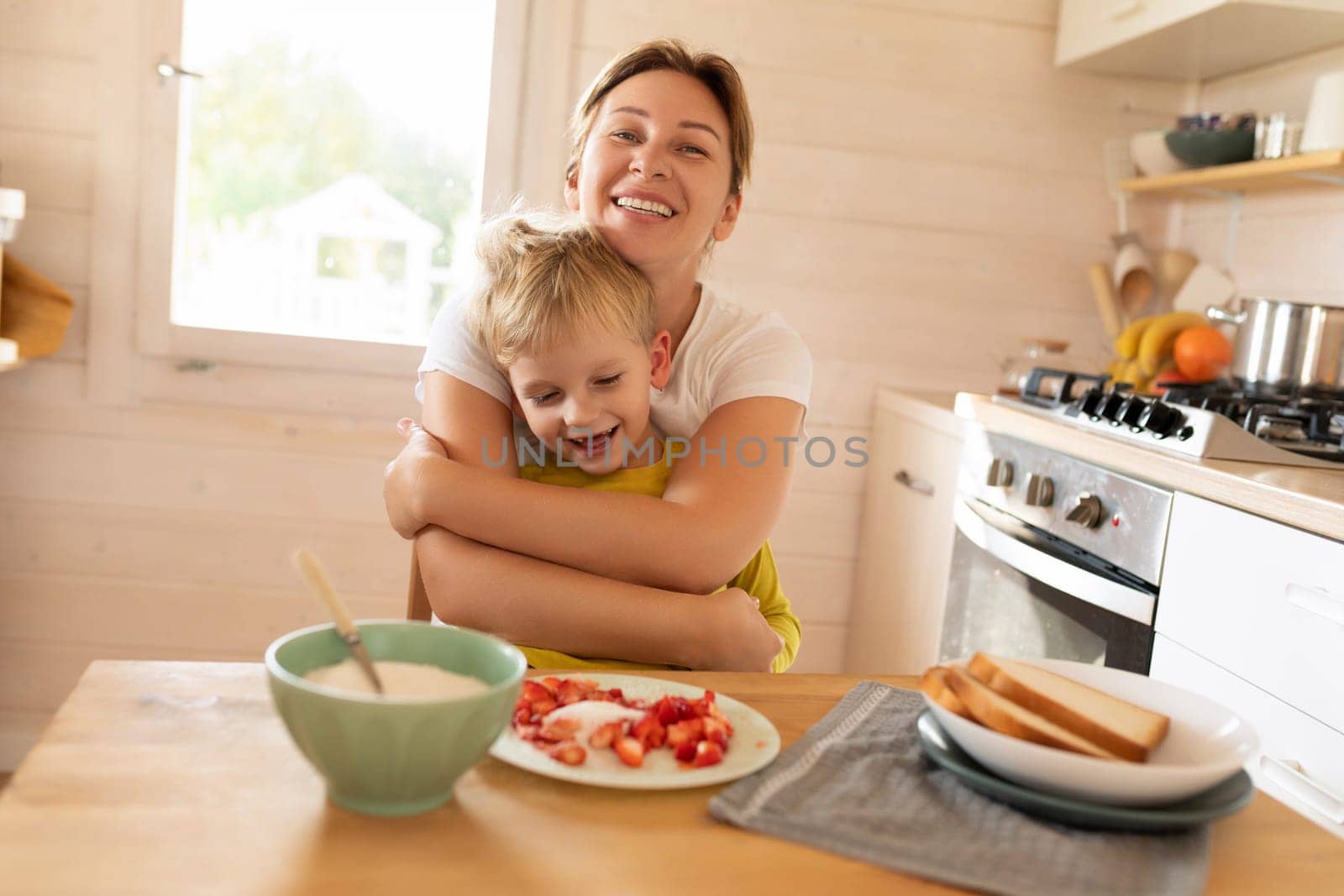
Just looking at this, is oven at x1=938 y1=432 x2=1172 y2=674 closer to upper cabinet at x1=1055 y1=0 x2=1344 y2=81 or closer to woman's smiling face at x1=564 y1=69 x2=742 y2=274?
woman's smiling face at x1=564 y1=69 x2=742 y2=274

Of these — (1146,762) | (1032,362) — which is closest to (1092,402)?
(1032,362)

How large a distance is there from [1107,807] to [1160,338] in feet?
6.16

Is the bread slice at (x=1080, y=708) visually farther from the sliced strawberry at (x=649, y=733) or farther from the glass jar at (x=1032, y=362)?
the glass jar at (x=1032, y=362)

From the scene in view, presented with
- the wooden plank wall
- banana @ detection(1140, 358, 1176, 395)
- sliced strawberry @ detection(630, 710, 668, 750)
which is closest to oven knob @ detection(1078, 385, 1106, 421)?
banana @ detection(1140, 358, 1176, 395)

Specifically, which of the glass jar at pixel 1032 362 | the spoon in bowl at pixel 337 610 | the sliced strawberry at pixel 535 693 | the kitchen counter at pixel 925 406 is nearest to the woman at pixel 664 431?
the sliced strawberry at pixel 535 693

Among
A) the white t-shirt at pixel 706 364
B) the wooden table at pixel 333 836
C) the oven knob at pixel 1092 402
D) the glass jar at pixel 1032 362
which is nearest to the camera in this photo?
the wooden table at pixel 333 836

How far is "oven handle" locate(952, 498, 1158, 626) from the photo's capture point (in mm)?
1682

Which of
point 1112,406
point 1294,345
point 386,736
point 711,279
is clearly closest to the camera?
point 386,736

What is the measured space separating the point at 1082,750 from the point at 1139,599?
104 cm

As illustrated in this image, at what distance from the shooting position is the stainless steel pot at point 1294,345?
6.56 ft

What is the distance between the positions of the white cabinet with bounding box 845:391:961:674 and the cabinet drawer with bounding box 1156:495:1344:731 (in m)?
0.74

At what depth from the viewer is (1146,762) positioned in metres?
0.75

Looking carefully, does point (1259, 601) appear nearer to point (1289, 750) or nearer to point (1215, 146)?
point (1289, 750)

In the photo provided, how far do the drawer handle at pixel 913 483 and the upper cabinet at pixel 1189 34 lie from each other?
3.23 feet
